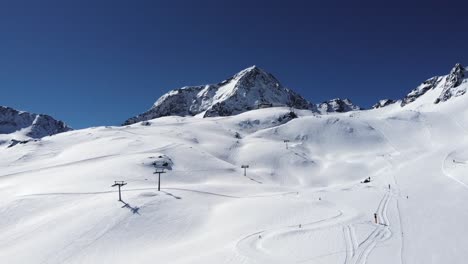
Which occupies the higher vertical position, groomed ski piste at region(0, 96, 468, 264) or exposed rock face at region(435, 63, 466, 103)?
exposed rock face at region(435, 63, 466, 103)

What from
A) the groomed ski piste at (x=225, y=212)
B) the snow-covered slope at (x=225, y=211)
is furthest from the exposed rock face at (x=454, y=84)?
the groomed ski piste at (x=225, y=212)

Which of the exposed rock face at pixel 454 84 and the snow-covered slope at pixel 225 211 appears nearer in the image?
the snow-covered slope at pixel 225 211

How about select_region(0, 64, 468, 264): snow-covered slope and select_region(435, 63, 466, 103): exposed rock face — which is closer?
select_region(0, 64, 468, 264): snow-covered slope

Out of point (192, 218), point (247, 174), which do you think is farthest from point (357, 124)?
point (192, 218)

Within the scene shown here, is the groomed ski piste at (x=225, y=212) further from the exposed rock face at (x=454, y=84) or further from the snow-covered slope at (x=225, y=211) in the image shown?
the exposed rock face at (x=454, y=84)

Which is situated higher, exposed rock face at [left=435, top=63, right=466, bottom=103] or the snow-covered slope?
exposed rock face at [left=435, top=63, right=466, bottom=103]

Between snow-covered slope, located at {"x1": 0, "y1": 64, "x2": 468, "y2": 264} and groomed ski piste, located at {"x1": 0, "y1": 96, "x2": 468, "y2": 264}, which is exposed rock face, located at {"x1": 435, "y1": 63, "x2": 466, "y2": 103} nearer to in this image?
snow-covered slope, located at {"x1": 0, "y1": 64, "x2": 468, "y2": 264}

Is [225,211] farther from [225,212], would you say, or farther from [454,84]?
[454,84]

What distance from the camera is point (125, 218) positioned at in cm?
3666

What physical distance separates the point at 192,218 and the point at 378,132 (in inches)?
4373

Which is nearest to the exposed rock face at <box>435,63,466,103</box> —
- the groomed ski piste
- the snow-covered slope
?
the snow-covered slope

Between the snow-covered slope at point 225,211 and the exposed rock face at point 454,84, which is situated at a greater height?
the exposed rock face at point 454,84

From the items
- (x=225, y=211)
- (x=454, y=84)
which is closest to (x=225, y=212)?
(x=225, y=211)

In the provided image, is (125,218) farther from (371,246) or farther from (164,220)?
(371,246)
